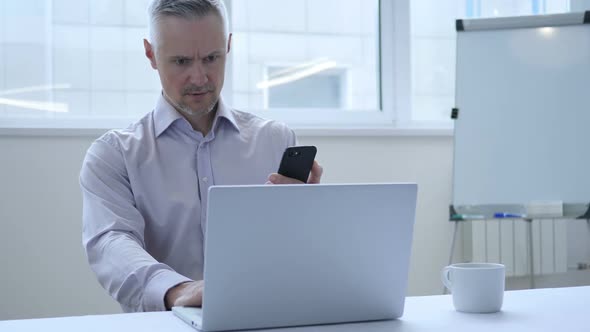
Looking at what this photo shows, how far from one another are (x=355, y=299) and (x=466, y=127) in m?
2.12

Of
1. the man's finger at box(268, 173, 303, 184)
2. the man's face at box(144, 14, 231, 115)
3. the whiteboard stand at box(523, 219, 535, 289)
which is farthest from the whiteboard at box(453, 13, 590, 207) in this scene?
the man's finger at box(268, 173, 303, 184)

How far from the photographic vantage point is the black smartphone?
1.42m

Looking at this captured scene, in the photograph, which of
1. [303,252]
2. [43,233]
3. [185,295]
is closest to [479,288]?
[303,252]

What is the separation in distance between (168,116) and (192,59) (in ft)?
0.56

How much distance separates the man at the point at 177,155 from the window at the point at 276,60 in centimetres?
132

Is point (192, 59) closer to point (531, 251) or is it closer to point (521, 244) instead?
point (531, 251)

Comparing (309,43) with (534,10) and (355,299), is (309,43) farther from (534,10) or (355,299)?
(355,299)

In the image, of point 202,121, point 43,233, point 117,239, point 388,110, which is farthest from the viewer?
point 388,110

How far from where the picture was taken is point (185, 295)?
1273 mm

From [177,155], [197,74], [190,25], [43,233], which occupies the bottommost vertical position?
[43,233]

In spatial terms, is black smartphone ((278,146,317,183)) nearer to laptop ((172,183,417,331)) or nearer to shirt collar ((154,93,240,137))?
laptop ((172,183,417,331))

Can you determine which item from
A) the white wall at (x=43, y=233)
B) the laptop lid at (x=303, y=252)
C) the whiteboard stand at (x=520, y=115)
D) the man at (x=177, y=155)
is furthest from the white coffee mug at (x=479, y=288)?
the white wall at (x=43, y=233)

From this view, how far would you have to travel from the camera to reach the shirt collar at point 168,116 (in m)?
1.91

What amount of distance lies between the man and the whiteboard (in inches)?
55.4
